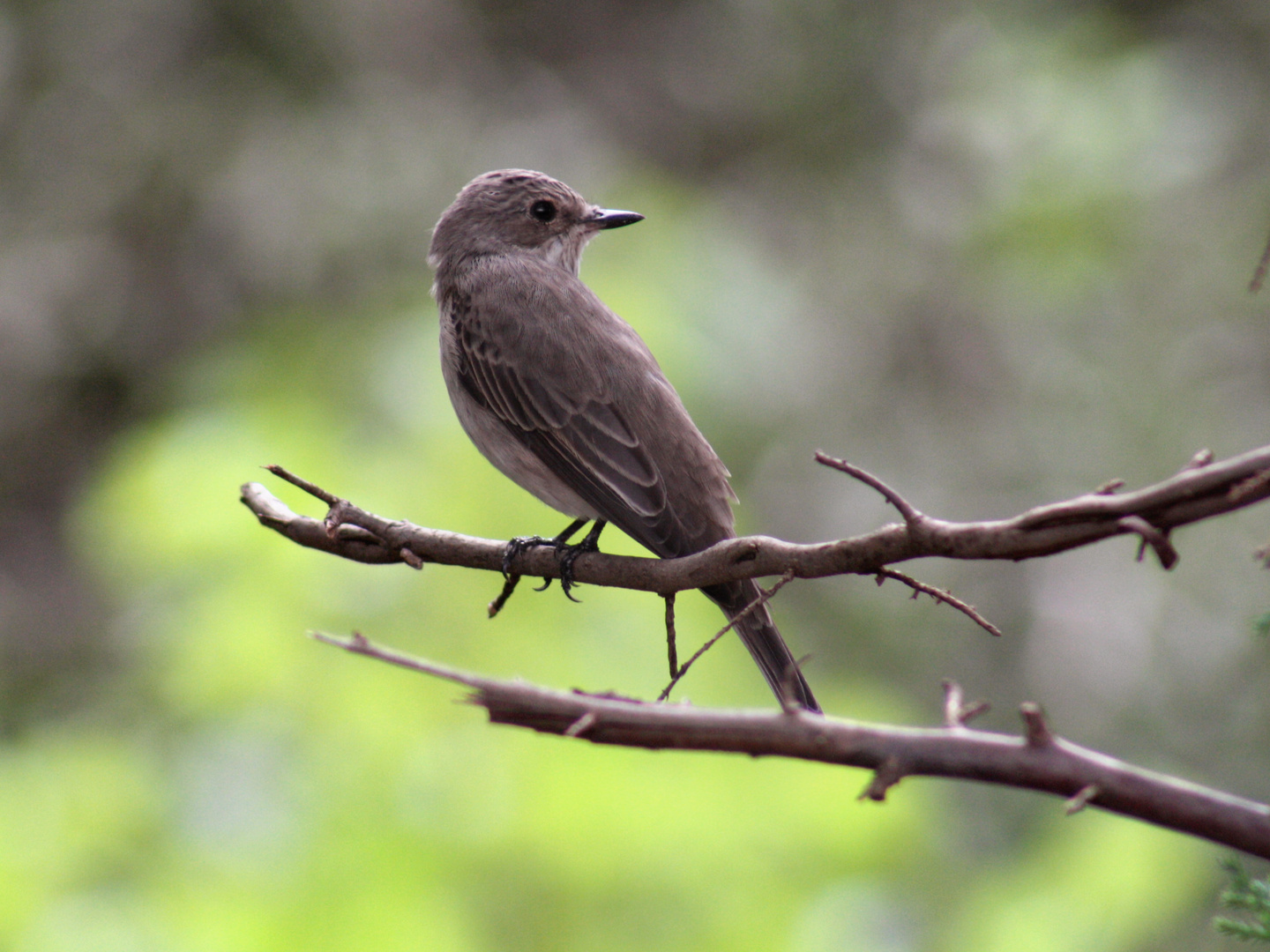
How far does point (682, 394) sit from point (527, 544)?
240 centimetres

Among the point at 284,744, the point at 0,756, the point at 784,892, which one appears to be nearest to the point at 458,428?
the point at 284,744

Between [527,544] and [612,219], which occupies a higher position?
[612,219]

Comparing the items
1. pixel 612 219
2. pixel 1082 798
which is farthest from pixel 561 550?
pixel 1082 798

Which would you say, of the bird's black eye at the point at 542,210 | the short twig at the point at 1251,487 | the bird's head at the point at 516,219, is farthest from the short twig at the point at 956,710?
the bird's black eye at the point at 542,210

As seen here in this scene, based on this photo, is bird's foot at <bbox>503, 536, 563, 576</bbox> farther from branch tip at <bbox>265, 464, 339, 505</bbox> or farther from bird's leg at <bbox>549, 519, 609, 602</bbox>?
branch tip at <bbox>265, 464, 339, 505</bbox>

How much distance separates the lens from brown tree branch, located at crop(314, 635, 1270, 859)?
127 cm

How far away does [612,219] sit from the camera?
15.1 ft

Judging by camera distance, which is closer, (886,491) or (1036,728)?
(1036,728)

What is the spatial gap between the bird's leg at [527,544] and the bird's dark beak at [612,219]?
1.18 meters

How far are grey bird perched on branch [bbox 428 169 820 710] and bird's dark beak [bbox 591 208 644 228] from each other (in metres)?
0.13

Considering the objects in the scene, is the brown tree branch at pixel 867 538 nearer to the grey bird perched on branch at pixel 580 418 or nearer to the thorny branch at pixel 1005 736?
the thorny branch at pixel 1005 736

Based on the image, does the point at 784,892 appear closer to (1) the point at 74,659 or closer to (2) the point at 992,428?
(2) the point at 992,428

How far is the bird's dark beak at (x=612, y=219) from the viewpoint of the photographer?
4.47 metres

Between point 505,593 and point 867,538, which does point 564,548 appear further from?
point 867,538
